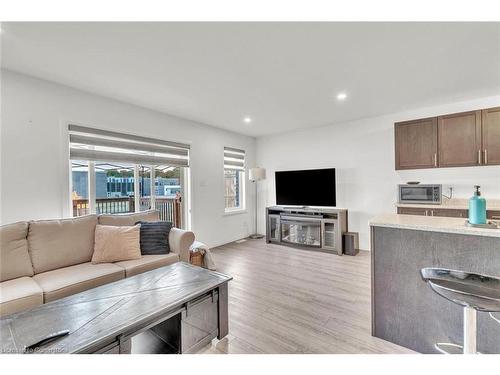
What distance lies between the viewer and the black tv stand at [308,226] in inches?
161

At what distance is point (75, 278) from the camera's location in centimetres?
193

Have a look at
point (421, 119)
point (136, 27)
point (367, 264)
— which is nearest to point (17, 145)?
point (136, 27)

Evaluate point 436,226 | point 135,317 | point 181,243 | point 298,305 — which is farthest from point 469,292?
point 181,243

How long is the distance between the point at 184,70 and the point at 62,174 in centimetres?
190

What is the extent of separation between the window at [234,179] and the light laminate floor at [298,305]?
156 centimetres

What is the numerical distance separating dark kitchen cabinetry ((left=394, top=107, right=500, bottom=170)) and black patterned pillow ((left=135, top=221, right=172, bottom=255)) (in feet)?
12.1

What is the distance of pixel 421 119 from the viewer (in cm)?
344

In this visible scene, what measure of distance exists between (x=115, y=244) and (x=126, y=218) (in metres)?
0.47

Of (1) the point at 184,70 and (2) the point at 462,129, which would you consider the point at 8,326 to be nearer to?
(1) the point at 184,70

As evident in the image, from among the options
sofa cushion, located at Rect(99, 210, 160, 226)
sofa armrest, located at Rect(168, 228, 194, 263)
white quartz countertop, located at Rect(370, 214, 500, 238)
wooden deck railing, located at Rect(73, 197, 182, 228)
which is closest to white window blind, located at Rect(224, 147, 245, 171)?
wooden deck railing, located at Rect(73, 197, 182, 228)

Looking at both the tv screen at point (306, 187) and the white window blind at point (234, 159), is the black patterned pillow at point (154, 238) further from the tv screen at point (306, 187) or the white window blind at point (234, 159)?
the tv screen at point (306, 187)

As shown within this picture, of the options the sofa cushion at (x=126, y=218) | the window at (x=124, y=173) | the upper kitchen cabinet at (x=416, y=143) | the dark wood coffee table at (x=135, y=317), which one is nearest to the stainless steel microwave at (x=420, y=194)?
the upper kitchen cabinet at (x=416, y=143)

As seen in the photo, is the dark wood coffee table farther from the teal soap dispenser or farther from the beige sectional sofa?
the teal soap dispenser

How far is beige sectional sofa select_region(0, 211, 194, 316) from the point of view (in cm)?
172
